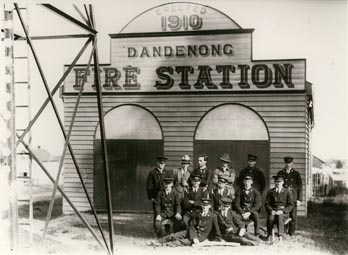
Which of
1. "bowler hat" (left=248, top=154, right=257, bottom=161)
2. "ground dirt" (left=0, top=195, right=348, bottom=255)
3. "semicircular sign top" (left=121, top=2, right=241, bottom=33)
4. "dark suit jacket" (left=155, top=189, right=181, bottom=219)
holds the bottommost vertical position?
"ground dirt" (left=0, top=195, right=348, bottom=255)

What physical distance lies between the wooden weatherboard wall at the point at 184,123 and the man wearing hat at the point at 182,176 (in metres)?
0.15

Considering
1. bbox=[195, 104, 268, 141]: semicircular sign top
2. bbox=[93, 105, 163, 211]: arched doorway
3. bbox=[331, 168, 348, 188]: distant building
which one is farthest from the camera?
bbox=[93, 105, 163, 211]: arched doorway

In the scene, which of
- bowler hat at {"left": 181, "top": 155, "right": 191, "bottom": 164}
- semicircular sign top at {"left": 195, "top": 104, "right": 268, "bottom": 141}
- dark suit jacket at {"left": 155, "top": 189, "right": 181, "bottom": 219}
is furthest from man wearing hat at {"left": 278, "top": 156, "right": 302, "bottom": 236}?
dark suit jacket at {"left": 155, "top": 189, "right": 181, "bottom": 219}

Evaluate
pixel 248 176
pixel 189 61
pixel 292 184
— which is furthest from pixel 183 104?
pixel 292 184

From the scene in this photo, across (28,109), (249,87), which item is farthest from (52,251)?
(249,87)

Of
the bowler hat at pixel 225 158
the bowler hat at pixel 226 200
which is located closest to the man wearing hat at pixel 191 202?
the bowler hat at pixel 226 200

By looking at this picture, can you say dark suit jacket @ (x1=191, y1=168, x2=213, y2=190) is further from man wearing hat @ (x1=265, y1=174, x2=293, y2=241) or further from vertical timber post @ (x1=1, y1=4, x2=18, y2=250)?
vertical timber post @ (x1=1, y1=4, x2=18, y2=250)

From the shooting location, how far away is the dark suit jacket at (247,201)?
22.7 feet

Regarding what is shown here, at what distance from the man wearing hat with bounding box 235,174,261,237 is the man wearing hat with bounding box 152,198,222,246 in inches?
14.8

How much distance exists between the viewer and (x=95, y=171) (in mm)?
7715

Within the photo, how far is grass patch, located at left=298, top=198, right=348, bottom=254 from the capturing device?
268 inches

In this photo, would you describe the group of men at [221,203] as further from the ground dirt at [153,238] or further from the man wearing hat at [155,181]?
the ground dirt at [153,238]

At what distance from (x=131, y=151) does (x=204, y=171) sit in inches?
44.9

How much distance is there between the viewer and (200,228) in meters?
6.82
